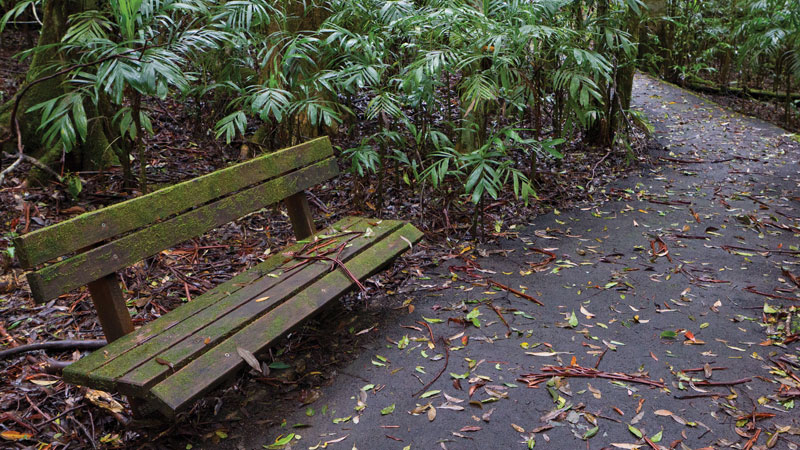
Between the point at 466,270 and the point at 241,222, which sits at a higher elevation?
the point at 241,222

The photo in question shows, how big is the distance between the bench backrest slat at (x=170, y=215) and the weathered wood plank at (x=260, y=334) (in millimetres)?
578

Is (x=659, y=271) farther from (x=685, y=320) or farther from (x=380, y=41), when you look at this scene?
(x=380, y=41)

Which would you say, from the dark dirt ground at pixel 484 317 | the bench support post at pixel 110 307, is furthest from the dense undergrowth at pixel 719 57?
the bench support post at pixel 110 307

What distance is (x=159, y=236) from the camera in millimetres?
2594

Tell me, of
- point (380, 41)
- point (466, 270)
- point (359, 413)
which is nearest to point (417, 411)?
point (359, 413)

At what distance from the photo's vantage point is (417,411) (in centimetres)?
251

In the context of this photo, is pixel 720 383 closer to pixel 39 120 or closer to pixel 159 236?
pixel 159 236

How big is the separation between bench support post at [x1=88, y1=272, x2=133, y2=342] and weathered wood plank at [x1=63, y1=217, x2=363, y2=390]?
0.07 meters

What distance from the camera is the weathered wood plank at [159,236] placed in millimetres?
2133

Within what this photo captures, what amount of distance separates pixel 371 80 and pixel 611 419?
2701 millimetres

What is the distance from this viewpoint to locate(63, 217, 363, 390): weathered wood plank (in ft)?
6.88

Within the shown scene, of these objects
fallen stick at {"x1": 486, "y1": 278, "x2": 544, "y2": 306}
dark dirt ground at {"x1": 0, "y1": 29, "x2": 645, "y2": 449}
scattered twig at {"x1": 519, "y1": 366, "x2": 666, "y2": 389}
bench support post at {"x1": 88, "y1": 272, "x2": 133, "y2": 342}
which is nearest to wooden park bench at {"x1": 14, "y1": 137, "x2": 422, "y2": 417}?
bench support post at {"x1": 88, "y1": 272, "x2": 133, "y2": 342}

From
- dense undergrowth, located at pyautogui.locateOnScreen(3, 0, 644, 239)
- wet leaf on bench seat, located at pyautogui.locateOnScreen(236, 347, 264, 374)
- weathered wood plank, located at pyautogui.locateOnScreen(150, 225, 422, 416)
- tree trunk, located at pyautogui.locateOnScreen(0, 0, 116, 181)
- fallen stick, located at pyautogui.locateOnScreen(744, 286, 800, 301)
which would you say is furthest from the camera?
tree trunk, located at pyautogui.locateOnScreen(0, 0, 116, 181)

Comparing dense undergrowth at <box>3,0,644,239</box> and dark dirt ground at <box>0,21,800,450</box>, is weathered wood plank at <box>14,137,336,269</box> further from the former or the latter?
dark dirt ground at <box>0,21,800,450</box>
